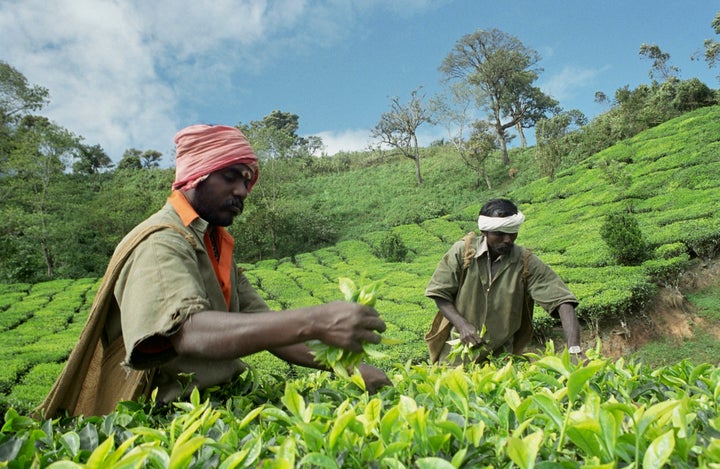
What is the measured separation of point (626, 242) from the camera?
322 inches

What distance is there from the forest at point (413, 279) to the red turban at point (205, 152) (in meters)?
0.69

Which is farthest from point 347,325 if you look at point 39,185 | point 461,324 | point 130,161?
point 130,161

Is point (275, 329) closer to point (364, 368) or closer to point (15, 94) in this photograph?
point (364, 368)

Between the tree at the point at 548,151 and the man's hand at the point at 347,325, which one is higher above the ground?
the tree at the point at 548,151

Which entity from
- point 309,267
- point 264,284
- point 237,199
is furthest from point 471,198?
point 237,199

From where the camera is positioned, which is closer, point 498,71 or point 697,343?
point 697,343

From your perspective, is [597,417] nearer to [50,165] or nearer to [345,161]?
[50,165]

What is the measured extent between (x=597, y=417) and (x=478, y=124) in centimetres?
2565

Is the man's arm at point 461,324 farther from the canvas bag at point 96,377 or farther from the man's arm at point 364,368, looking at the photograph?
the canvas bag at point 96,377

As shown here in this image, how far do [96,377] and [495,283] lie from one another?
251cm

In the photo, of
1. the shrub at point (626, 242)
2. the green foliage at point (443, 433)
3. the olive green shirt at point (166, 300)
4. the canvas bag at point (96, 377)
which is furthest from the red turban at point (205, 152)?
the shrub at point (626, 242)

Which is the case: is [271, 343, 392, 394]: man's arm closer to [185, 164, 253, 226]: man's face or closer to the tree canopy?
[185, 164, 253, 226]: man's face

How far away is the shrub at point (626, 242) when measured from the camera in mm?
8109

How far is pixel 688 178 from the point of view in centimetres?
1196
